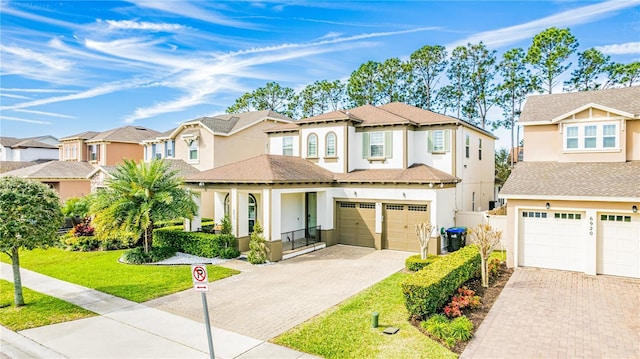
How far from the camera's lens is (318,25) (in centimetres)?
1789

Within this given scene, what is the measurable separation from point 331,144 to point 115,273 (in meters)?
11.9

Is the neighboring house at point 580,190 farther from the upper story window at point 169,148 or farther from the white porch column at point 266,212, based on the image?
the upper story window at point 169,148

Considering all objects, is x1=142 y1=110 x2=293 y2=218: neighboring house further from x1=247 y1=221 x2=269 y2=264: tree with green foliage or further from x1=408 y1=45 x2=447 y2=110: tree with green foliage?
x1=408 y1=45 x2=447 y2=110: tree with green foliage

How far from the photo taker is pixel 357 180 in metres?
18.4

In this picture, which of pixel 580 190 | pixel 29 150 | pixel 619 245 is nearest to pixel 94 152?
pixel 29 150

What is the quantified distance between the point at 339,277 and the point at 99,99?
22467 mm

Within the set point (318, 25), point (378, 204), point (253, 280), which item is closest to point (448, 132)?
point (378, 204)

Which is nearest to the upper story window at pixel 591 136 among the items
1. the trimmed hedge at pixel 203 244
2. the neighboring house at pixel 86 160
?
the trimmed hedge at pixel 203 244

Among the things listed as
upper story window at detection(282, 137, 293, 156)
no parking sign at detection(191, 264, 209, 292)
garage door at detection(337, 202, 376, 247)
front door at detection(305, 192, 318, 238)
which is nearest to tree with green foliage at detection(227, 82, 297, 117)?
upper story window at detection(282, 137, 293, 156)

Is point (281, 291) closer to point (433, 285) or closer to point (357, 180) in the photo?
point (433, 285)

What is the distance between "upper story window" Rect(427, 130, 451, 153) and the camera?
61.5 feet

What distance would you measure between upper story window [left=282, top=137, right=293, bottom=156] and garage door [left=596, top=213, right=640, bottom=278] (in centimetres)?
1520

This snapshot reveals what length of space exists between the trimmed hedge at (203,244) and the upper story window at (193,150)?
33.3 feet

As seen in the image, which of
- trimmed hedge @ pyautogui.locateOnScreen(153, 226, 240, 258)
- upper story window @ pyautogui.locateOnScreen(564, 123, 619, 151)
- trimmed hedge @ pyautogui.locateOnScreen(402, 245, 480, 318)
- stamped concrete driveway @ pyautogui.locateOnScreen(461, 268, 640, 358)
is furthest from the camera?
trimmed hedge @ pyautogui.locateOnScreen(153, 226, 240, 258)
